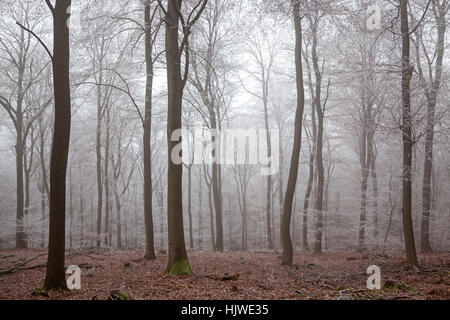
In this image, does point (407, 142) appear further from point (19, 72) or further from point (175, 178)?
point (19, 72)

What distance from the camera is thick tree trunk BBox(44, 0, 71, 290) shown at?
607 cm

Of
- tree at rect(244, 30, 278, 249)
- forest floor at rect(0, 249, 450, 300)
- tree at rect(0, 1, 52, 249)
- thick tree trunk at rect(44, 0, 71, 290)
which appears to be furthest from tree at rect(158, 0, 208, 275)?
tree at rect(244, 30, 278, 249)

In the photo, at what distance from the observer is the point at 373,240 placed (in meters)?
16.2

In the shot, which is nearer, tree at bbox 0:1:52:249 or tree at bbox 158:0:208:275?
tree at bbox 158:0:208:275

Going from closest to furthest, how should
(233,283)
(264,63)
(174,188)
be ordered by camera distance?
(233,283) → (174,188) → (264,63)

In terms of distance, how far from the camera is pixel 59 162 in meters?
6.14

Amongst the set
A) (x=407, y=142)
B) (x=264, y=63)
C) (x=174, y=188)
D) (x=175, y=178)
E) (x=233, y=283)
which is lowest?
(x=233, y=283)

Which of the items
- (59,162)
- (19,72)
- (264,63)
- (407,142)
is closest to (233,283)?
(59,162)

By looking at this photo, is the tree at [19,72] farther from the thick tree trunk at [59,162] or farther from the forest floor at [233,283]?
the thick tree trunk at [59,162]

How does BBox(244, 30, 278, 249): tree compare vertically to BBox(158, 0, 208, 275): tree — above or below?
above

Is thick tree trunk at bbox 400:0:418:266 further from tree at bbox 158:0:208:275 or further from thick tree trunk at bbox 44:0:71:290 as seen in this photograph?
thick tree trunk at bbox 44:0:71:290
